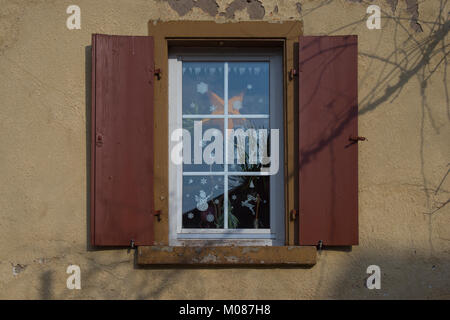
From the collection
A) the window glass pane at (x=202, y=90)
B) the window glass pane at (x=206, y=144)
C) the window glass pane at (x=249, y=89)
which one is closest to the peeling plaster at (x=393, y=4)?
the window glass pane at (x=249, y=89)

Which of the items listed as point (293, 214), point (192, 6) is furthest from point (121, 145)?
point (293, 214)

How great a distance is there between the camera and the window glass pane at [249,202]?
3.00m

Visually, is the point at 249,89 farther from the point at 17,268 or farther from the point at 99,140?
the point at 17,268

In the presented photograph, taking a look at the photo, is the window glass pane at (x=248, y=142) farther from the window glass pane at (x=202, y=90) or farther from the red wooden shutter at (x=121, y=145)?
the red wooden shutter at (x=121, y=145)

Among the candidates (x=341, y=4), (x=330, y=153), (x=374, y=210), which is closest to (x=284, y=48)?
(x=341, y=4)

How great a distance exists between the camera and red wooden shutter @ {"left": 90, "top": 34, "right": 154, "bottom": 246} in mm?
2787

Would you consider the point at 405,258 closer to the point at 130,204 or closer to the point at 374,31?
the point at 374,31

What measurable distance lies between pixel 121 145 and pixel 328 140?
145 cm

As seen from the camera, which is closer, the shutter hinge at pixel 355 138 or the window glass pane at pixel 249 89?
the shutter hinge at pixel 355 138

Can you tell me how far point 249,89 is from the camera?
3.04m

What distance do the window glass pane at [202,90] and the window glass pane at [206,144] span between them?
9 cm

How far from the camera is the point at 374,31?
2908mm

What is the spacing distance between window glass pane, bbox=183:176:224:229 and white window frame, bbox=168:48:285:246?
0.04 meters

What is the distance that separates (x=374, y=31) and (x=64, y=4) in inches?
89.1
